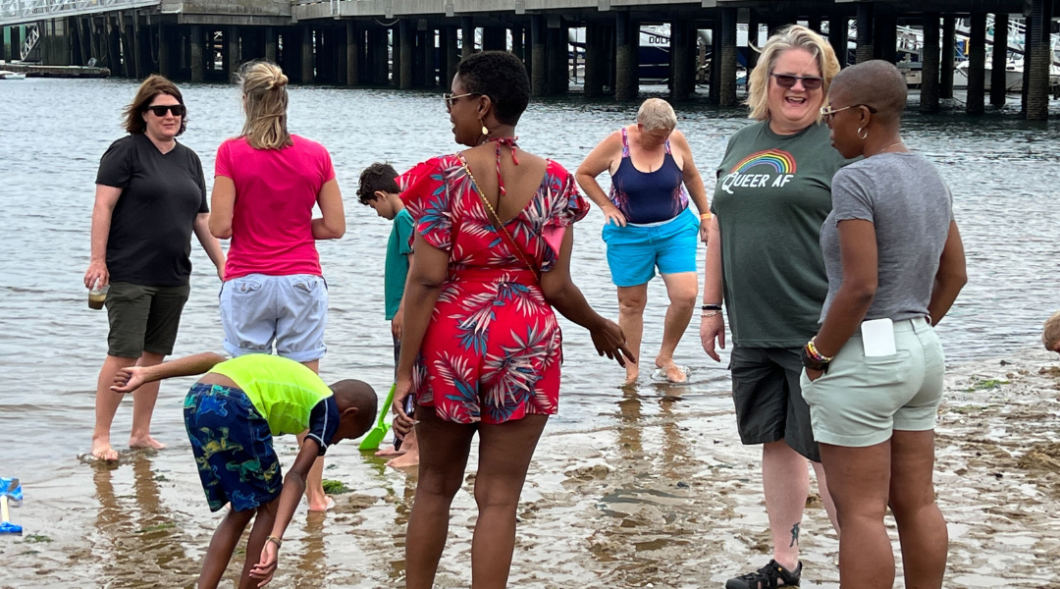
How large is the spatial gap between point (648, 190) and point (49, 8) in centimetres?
8598

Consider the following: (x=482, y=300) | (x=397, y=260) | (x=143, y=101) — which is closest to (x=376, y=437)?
(x=397, y=260)

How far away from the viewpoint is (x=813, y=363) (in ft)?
12.0

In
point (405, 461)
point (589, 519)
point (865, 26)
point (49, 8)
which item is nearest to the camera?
point (589, 519)

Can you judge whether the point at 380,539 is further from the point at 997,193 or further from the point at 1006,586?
the point at 997,193

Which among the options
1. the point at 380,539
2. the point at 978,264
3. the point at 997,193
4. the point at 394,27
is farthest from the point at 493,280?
the point at 394,27

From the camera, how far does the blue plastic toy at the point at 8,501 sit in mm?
5223

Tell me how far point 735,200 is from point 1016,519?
78.0 inches

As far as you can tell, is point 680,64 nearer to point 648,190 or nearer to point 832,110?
point 648,190

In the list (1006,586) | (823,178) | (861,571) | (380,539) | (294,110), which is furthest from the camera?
(294,110)

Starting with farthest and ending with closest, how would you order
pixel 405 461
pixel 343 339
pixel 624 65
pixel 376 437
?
pixel 624 65 → pixel 343 339 → pixel 376 437 → pixel 405 461

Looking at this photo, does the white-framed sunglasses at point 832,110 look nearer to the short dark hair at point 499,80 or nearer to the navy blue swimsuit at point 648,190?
the short dark hair at point 499,80

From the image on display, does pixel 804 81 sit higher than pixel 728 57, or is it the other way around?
pixel 728 57

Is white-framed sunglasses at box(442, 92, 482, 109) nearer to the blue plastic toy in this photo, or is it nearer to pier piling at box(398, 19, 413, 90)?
the blue plastic toy

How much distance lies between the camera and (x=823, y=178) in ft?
13.6
